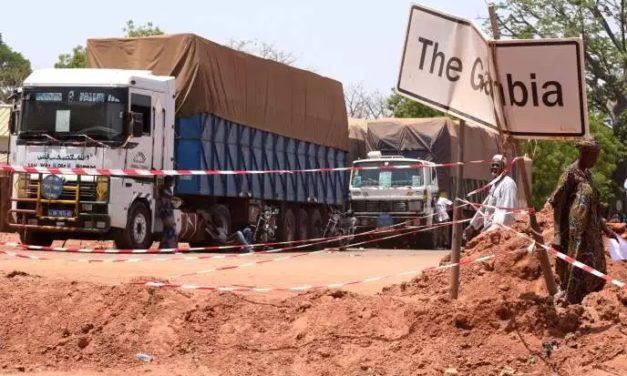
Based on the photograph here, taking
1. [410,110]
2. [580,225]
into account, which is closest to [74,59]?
[410,110]

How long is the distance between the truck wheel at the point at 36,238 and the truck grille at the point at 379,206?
1123cm

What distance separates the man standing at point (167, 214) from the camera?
21.5m

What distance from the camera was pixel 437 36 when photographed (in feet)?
29.4

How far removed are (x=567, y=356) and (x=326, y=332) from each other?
72.1 inches

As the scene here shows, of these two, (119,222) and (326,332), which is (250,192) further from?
(326,332)

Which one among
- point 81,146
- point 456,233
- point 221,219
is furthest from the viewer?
point 221,219

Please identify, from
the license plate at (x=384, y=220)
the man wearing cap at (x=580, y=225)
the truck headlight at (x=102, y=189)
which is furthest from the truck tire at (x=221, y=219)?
the man wearing cap at (x=580, y=225)

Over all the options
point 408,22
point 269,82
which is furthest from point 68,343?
point 269,82

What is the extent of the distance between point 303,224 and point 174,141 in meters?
7.81

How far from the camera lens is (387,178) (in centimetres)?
3103

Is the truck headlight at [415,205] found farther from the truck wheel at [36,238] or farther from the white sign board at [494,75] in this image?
the white sign board at [494,75]

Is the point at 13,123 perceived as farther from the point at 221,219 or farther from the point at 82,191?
the point at 221,219

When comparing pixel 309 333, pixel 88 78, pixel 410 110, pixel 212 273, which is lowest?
pixel 309 333

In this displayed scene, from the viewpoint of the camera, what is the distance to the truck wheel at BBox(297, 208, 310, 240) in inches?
1137
